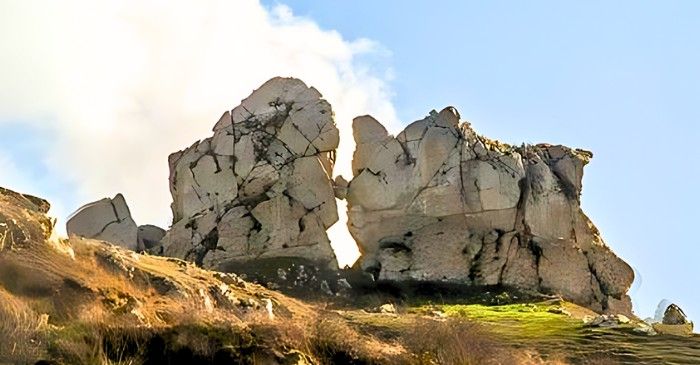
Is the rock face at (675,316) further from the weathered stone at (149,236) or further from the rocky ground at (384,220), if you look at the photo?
the weathered stone at (149,236)

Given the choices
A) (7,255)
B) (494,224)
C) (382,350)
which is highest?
(494,224)

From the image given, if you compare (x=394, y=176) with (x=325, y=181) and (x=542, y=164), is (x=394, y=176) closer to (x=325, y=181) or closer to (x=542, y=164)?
(x=325, y=181)

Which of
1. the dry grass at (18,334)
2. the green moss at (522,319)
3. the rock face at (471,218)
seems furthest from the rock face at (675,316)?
the dry grass at (18,334)

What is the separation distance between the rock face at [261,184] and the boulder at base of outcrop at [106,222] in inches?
78.2

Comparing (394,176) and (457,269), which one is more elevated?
(394,176)

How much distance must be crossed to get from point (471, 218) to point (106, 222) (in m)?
17.7

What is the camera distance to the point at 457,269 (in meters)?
43.5

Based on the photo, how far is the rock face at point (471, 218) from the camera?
43875 millimetres

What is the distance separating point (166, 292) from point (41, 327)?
8.35 meters

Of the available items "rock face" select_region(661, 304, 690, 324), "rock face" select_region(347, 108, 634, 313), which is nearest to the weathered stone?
"rock face" select_region(347, 108, 634, 313)

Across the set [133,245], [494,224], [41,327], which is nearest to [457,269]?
[494,224]

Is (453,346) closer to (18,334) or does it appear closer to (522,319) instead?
(18,334)

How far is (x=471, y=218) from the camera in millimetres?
44719

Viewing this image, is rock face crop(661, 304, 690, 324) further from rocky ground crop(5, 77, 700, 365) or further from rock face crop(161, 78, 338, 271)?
rock face crop(161, 78, 338, 271)
